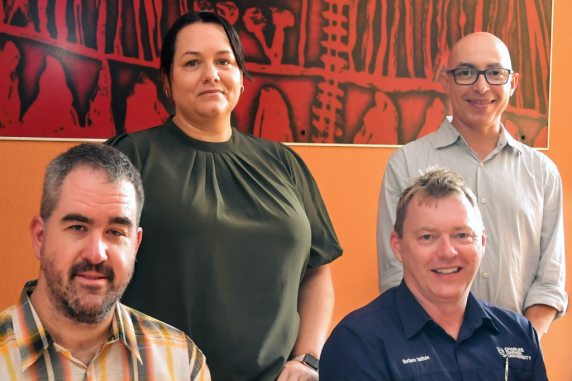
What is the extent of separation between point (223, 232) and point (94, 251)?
417mm

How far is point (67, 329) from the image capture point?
4.33 feet

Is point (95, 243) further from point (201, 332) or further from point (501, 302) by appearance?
point (501, 302)

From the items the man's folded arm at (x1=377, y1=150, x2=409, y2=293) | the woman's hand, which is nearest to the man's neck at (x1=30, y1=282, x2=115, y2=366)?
the woman's hand

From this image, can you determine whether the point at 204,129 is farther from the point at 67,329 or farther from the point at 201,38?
the point at 67,329

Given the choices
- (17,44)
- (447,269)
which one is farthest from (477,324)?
(17,44)

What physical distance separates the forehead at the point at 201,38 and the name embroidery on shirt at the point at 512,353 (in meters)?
1.14

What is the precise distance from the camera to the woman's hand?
1.66 metres

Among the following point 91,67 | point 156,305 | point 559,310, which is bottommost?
point 559,310

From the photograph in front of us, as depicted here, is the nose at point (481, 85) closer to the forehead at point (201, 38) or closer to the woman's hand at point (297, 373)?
the forehead at point (201, 38)

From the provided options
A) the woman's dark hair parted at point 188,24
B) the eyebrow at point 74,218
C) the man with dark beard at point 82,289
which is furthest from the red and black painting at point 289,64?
the eyebrow at point 74,218

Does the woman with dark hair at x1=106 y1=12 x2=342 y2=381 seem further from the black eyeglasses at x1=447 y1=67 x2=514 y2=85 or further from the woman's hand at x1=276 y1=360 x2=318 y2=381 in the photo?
the black eyeglasses at x1=447 y1=67 x2=514 y2=85

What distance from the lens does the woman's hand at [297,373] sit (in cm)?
166

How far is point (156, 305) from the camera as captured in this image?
5.31ft

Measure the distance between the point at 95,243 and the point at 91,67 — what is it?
136 cm
